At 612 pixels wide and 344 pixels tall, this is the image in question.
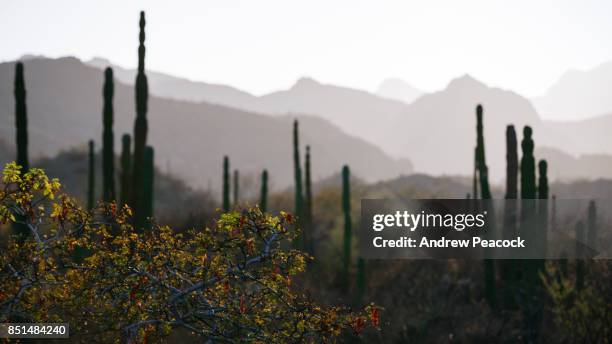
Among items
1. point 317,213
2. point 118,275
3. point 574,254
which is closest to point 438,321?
point 574,254

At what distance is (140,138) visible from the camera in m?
17.0

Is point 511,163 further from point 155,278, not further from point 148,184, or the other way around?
point 155,278

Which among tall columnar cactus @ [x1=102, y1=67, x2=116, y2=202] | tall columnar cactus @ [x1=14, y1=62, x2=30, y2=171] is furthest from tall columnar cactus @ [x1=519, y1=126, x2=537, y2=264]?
tall columnar cactus @ [x1=14, y1=62, x2=30, y2=171]

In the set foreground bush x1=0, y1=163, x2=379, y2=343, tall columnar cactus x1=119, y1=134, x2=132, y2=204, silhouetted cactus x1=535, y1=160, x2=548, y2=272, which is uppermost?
tall columnar cactus x1=119, y1=134, x2=132, y2=204

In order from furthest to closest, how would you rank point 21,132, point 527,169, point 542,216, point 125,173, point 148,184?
point 148,184 < point 125,173 < point 542,216 < point 527,169 < point 21,132

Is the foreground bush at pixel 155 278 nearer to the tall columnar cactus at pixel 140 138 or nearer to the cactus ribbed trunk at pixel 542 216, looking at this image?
the tall columnar cactus at pixel 140 138

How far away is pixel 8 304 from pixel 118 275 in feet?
3.70

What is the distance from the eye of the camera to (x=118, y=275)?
6785 mm

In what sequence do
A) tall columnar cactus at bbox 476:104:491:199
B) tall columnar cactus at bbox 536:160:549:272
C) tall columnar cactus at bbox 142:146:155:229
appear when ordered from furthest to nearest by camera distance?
tall columnar cactus at bbox 476:104:491:199
tall columnar cactus at bbox 142:146:155:229
tall columnar cactus at bbox 536:160:549:272

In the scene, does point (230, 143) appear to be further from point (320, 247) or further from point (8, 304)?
point (8, 304)

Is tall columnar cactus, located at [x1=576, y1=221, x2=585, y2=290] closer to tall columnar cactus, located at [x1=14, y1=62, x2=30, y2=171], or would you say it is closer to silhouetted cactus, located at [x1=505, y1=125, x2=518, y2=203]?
silhouetted cactus, located at [x1=505, y1=125, x2=518, y2=203]

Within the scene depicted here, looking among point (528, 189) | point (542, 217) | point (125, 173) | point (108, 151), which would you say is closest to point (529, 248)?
point (542, 217)

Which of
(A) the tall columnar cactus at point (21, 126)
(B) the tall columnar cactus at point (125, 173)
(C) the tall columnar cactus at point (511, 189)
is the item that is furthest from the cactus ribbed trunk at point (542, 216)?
(A) the tall columnar cactus at point (21, 126)

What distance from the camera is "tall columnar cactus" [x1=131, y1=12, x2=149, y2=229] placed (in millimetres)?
16578
